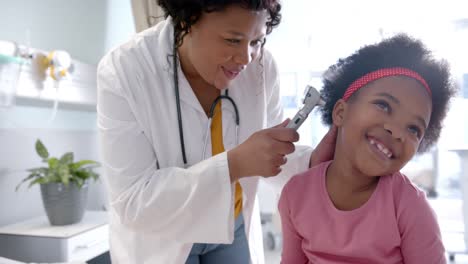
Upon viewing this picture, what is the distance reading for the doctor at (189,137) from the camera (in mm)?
994

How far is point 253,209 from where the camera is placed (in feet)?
4.43

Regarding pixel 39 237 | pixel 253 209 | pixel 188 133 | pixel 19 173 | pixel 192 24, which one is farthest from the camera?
pixel 19 173

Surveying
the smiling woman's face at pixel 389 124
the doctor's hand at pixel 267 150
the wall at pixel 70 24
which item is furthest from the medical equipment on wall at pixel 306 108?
the wall at pixel 70 24

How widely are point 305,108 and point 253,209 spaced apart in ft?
1.65

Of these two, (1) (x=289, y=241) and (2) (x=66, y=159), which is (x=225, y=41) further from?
(2) (x=66, y=159)

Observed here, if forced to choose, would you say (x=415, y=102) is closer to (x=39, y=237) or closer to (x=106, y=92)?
(x=106, y=92)

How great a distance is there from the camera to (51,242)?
6.62 ft

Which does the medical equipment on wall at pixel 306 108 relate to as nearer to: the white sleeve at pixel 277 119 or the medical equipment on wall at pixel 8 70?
the white sleeve at pixel 277 119

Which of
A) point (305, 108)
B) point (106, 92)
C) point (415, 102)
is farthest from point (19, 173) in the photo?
point (415, 102)

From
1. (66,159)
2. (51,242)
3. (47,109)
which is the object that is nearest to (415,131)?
(51,242)

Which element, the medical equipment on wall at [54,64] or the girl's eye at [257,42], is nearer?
the girl's eye at [257,42]

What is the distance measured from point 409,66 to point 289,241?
532 millimetres

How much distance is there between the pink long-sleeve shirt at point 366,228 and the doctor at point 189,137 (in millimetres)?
164

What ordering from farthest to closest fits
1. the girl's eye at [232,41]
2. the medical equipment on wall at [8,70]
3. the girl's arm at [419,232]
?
the medical equipment on wall at [8,70]
the girl's eye at [232,41]
the girl's arm at [419,232]
